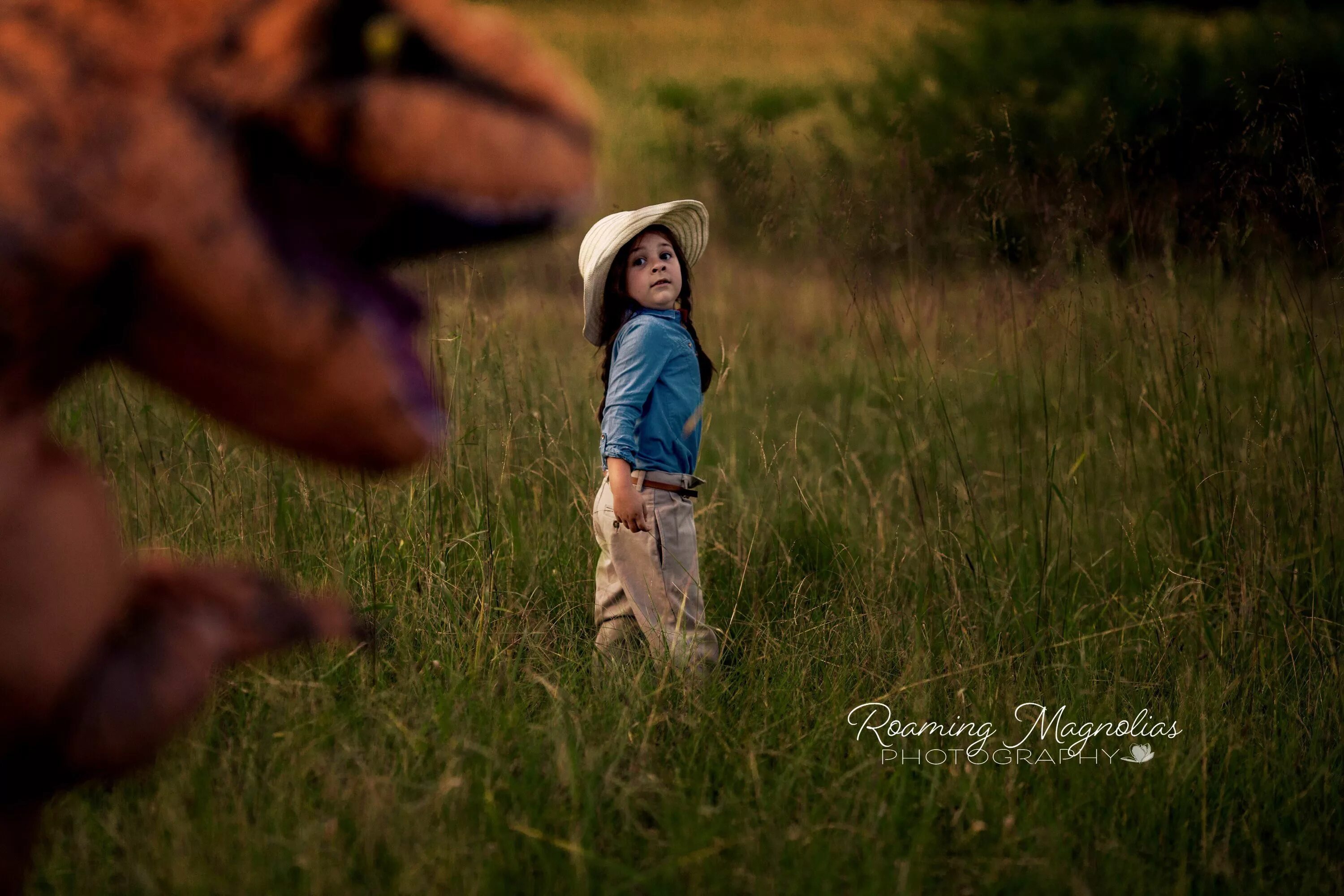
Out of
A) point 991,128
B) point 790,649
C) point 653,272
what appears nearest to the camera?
point 790,649

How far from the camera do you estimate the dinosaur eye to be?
1091 millimetres

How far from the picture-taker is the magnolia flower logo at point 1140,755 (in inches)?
95.5

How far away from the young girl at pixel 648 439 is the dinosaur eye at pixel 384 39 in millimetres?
1851

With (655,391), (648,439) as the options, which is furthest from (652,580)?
(655,391)

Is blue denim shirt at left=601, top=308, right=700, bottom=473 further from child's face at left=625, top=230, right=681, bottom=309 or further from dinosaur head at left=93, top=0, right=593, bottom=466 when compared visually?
dinosaur head at left=93, top=0, right=593, bottom=466

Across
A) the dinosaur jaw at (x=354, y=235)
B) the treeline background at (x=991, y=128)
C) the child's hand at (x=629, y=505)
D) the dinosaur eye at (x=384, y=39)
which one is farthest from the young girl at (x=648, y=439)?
the dinosaur eye at (x=384, y=39)

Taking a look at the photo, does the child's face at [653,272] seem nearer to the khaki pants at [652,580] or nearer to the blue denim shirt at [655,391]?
the blue denim shirt at [655,391]

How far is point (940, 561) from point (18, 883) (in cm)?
233

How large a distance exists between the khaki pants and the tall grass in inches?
4.4

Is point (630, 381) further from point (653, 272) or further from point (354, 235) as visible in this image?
point (354, 235)

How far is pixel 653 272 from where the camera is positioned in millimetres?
3115

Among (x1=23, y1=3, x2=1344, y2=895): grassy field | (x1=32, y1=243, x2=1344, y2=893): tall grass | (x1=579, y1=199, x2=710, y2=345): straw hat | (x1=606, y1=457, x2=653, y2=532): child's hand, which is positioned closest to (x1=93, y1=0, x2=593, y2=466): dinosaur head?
(x1=23, y1=3, x2=1344, y2=895): grassy field

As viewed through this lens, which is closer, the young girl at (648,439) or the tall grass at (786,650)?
the tall grass at (786,650)

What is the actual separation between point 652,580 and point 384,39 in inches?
81.4
